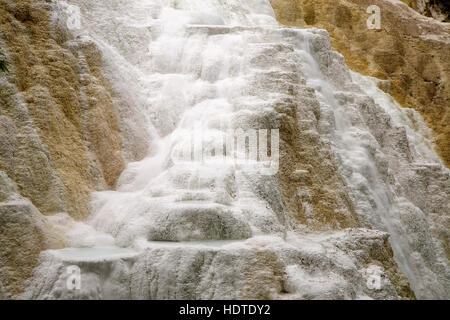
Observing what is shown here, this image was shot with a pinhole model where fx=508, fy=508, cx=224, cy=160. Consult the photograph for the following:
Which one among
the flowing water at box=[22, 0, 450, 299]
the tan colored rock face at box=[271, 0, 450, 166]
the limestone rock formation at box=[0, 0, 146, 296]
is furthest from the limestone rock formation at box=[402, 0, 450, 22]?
the limestone rock formation at box=[0, 0, 146, 296]

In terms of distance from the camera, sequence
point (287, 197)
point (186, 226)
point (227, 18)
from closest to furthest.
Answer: point (186, 226) < point (287, 197) < point (227, 18)

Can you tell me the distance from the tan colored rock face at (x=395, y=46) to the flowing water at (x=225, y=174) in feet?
3.45

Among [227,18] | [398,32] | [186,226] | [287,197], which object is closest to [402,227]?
[287,197]

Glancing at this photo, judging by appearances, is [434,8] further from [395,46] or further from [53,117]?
[53,117]

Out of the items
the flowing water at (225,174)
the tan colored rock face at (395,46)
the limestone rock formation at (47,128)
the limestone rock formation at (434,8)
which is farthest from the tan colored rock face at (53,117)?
the limestone rock formation at (434,8)

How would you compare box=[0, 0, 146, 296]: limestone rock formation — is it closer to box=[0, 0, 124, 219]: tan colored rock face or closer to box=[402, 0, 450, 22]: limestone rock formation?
box=[0, 0, 124, 219]: tan colored rock face

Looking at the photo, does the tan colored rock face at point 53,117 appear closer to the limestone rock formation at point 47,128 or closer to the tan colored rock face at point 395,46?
the limestone rock formation at point 47,128

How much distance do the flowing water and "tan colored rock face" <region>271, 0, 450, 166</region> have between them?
1051 mm

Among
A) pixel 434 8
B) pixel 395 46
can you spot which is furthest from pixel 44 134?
pixel 434 8

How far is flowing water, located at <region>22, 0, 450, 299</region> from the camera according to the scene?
17.3 feet

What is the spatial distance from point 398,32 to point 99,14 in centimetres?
884

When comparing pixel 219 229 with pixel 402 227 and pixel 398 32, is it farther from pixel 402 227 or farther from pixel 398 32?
pixel 398 32

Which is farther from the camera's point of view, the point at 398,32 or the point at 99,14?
the point at 398,32
